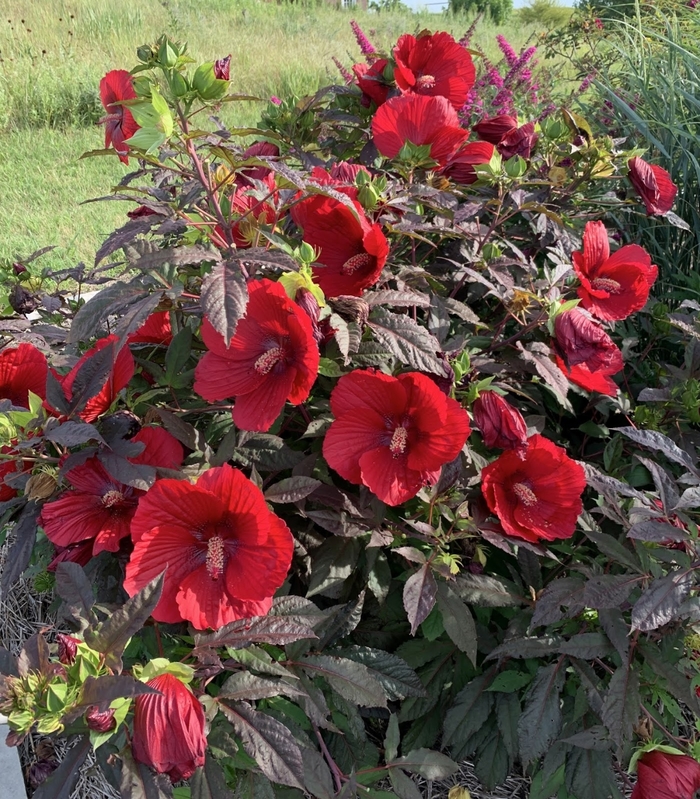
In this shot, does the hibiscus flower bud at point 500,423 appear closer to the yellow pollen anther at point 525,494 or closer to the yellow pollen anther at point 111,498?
the yellow pollen anther at point 525,494

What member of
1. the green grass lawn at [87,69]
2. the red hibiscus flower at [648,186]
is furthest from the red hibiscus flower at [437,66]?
the green grass lawn at [87,69]

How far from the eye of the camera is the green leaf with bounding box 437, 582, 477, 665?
90cm

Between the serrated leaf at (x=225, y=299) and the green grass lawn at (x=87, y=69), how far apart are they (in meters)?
1.96

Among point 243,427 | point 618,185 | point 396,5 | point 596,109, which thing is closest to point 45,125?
point 596,109

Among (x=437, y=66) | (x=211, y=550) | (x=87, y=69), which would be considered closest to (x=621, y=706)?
(x=211, y=550)

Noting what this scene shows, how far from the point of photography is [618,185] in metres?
1.50

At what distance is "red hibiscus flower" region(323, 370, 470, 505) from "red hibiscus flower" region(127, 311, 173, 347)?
34 cm

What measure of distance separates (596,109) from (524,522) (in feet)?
6.19

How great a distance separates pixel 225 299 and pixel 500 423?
376 mm

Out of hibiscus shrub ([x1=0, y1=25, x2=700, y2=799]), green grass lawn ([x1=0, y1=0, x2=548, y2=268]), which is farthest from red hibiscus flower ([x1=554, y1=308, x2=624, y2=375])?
green grass lawn ([x1=0, y1=0, x2=548, y2=268])

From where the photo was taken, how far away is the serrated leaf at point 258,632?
→ 0.79 m

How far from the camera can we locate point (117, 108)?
115cm

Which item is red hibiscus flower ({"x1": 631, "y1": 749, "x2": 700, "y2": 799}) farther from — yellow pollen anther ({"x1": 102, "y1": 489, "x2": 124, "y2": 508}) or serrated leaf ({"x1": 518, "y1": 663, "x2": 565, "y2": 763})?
yellow pollen anther ({"x1": 102, "y1": 489, "x2": 124, "y2": 508})

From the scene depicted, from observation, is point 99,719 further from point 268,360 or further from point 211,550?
point 268,360
